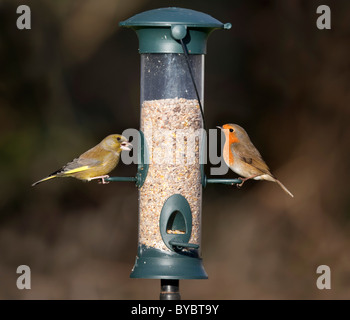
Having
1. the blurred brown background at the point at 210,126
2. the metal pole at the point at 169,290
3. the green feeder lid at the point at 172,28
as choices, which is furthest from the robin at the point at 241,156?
the blurred brown background at the point at 210,126

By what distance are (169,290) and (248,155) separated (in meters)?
1.55

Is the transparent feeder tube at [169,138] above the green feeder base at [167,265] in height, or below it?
above

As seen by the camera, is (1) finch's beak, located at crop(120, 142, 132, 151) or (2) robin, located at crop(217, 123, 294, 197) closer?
(1) finch's beak, located at crop(120, 142, 132, 151)

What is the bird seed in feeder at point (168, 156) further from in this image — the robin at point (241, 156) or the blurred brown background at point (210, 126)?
the blurred brown background at point (210, 126)

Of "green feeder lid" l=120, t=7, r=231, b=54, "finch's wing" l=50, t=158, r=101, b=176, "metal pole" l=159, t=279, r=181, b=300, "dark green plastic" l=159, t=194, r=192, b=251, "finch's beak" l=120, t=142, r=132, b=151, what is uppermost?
"green feeder lid" l=120, t=7, r=231, b=54

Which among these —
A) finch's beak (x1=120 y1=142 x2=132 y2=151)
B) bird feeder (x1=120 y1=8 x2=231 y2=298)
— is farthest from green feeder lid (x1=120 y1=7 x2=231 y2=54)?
finch's beak (x1=120 y1=142 x2=132 y2=151)

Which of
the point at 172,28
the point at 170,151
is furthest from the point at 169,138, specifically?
the point at 172,28

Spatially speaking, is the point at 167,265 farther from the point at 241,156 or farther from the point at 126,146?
the point at 241,156

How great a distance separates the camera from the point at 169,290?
7141 millimetres

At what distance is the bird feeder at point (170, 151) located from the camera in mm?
7234

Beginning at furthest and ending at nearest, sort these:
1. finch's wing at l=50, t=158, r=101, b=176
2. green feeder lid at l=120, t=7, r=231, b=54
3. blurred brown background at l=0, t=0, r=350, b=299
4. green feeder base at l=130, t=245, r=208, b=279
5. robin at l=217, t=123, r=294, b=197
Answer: blurred brown background at l=0, t=0, r=350, b=299, robin at l=217, t=123, r=294, b=197, finch's wing at l=50, t=158, r=101, b=176, green feeder base at l=130, t=245, r=208, b=279, green feeder lid at l=120, t=7, r=231, b=54

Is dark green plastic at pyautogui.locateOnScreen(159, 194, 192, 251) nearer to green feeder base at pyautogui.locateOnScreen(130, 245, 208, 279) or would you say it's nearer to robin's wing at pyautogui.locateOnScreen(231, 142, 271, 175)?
green feeder base at pyautogui.locateOnScreen(130, 245, 208, 279)

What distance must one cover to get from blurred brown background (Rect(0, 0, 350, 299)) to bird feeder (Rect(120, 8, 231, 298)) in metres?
4.72

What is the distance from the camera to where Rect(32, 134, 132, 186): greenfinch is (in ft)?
25.9
